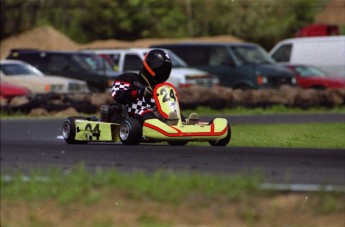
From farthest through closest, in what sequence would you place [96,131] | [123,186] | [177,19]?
[177,19]
[96,131]
[123,186]

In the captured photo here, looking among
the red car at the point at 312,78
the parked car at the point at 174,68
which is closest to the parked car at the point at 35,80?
the parked car at the point at 174,68

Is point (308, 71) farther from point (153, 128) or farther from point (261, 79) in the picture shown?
point (153, 128)

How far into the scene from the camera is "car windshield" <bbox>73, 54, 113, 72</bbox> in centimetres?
2959

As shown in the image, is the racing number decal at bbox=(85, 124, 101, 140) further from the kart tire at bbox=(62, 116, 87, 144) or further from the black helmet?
the black helmet

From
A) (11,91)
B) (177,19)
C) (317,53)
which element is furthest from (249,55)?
(177,19)

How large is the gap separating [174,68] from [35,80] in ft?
12.5

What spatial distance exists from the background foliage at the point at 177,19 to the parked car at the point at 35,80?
1032 inches

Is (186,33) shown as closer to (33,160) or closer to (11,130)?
(11,130)

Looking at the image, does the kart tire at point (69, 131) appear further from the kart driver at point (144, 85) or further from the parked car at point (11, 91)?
the parked car at point (11, 91)

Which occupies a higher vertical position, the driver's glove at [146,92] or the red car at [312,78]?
the driver's glove at [146,92]

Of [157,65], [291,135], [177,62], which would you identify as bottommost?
[177,62]

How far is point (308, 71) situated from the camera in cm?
3203

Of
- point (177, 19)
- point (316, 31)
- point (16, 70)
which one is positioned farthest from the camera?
point (177, 19)

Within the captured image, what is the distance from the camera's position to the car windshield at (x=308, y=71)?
3159 cm
